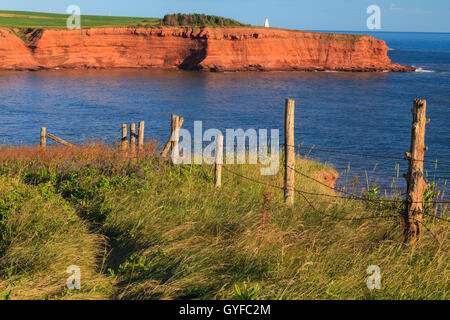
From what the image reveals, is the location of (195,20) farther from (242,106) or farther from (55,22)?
(242,106)

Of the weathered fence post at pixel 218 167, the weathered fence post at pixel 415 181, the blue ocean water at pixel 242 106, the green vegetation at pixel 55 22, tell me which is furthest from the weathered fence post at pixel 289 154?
the green vegetation at pixel 55 22

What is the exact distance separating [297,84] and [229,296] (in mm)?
70929

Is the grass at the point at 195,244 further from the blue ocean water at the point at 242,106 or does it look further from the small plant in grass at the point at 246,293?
the blue ocean water at the point at 242,106

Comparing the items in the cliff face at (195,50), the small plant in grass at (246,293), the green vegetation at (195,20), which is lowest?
the small plant in grass at (246,293)

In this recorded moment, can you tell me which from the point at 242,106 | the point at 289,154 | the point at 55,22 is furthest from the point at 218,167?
the point at 55,22

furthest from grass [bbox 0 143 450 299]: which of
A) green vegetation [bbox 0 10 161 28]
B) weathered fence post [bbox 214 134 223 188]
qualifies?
green vegetation [bbox 0 10 161 28]

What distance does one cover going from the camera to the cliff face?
84.6 metres

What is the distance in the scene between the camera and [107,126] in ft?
131

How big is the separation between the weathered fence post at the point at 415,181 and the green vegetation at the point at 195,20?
99.6 m

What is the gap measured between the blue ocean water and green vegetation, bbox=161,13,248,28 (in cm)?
2203

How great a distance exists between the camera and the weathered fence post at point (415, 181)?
313 inches

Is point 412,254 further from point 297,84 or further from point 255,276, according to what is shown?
point 297,84

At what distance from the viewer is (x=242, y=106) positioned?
5366cm

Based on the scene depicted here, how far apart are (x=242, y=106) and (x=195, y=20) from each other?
59.9 metres
